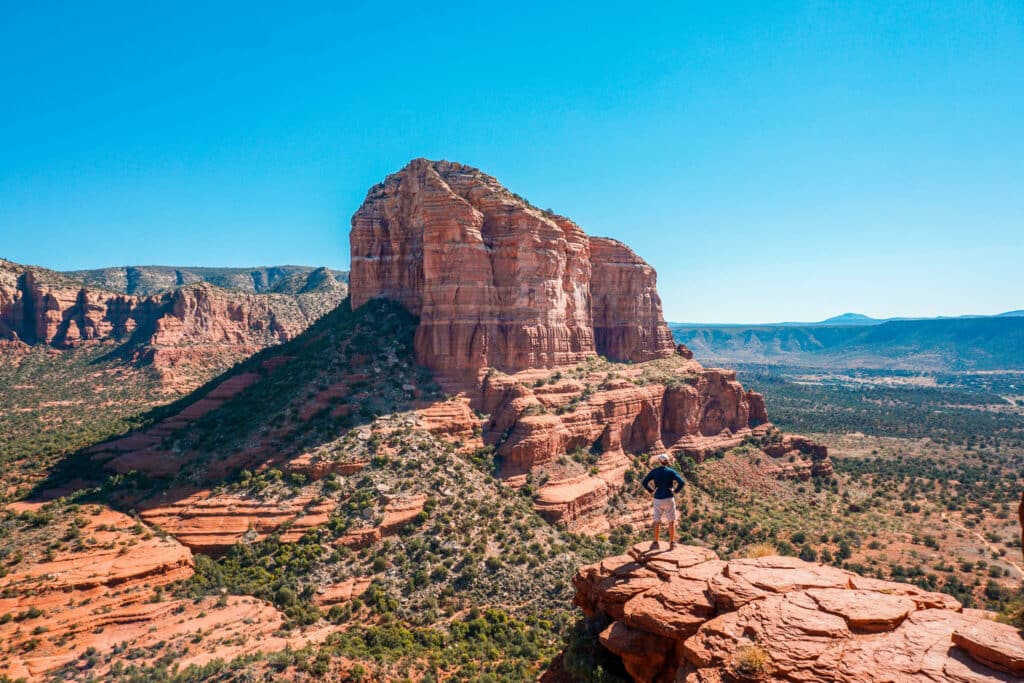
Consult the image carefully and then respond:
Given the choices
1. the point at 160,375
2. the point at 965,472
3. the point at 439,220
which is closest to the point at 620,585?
the point at 439,220

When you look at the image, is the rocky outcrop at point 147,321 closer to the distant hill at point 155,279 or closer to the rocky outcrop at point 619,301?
the distant hill at point 155,279

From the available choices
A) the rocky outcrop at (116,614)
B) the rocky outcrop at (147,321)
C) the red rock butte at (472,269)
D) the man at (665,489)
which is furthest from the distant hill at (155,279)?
the man at (665,489)

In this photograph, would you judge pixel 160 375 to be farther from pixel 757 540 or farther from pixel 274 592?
pixel 757 540

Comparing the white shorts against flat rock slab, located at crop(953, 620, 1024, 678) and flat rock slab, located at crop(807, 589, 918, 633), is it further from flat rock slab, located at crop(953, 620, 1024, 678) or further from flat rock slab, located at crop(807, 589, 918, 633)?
flat rock slab, located at crop(953, 620, 1024, 678)

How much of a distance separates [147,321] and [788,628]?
13179cm

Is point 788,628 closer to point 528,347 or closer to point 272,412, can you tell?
point 528,347

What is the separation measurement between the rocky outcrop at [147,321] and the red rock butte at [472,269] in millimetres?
63553

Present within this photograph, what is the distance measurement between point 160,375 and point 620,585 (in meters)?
102

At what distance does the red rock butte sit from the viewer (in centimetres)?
4916

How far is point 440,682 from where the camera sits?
2617cm

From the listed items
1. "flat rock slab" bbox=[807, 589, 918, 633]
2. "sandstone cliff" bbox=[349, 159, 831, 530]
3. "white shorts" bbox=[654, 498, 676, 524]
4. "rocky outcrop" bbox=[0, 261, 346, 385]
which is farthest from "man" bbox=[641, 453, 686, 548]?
"rocky outcrop" bbox=[0, 261, 346, 385]

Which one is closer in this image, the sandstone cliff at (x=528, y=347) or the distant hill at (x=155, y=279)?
the sandstone cliff at (x=528, y=347)

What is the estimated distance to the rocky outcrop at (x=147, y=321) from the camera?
99.6m

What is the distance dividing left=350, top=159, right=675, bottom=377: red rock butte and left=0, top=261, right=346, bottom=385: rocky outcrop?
63553 millimetres
